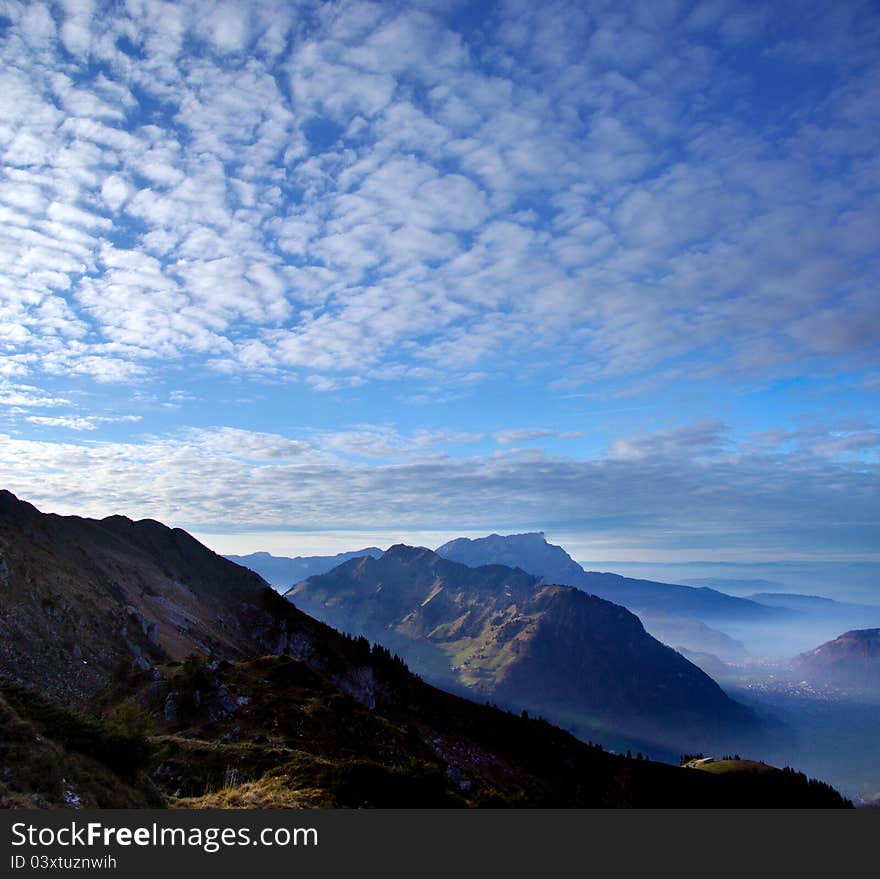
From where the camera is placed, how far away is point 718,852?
22.7m

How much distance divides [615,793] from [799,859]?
150m

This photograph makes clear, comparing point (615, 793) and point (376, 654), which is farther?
point (376, 654)

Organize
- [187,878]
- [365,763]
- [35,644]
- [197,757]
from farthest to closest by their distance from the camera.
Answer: [35,644] < [197,757] < [365,763] < [187,878]

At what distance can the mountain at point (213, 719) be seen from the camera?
27.2 meters

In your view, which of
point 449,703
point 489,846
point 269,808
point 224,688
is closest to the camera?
point 489,846

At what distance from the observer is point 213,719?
66188 millimetres

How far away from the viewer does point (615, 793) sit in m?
148

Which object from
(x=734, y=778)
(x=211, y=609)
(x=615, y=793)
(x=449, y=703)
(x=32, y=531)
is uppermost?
(x=32, y=531)

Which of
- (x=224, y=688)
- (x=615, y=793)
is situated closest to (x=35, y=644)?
(x=224, y=688)

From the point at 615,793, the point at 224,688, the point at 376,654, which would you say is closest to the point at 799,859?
the point at 224,688

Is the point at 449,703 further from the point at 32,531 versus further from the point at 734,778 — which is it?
the point at 32,531

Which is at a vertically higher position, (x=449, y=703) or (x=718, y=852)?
(x=718, y=852)

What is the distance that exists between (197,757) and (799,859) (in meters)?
39.1

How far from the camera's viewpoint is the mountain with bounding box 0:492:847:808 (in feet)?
89.3
